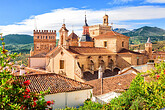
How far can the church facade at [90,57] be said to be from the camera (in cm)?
2261

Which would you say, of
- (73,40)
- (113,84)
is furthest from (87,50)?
(73,40)

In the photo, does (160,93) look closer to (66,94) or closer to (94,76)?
(66,94)

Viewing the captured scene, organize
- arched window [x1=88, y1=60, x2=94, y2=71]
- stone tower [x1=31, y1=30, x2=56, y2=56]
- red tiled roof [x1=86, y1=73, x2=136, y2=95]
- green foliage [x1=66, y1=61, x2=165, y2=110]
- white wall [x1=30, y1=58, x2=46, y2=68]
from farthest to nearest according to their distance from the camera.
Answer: stone tower [x1=31, y1=30, x2=56, y2=56] → white wall [x1=30, y1=58, x2=46, y2=68] → arched window [x1=88, y1=60, x2=94, y2=71] → red tiled roof [x1=86, y1=73, x2=136, y2=95] → green foliage [x1=66, y1=61, x2=165, y2=110]

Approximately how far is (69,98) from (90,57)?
1453 cm

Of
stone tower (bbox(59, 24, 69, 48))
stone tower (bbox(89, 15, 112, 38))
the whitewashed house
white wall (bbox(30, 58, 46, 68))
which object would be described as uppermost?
stone tower (bbox(89, 15, 112, 38))

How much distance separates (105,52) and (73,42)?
503 inches

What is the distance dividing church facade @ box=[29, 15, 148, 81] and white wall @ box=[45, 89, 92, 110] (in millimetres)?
10566

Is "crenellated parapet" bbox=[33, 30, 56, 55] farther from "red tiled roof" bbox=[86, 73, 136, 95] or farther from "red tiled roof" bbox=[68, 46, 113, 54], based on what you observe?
"red tiled roof" bbox=[86, 73, 136, 95]

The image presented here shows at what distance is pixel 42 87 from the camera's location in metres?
9.42

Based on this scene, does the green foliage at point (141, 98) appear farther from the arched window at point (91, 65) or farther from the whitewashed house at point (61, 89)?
the arched window at point (91, 65)

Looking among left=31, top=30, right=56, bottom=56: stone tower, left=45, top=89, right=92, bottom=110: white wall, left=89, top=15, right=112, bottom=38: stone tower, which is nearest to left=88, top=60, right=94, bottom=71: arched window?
left=89, top=15, right=112, bottom=38: stone tower

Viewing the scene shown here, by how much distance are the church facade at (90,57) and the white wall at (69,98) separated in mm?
10566

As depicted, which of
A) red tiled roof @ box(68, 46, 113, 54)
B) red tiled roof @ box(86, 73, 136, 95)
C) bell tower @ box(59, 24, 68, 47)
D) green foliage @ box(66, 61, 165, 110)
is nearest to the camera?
green foliage @ box(66, 61, 165, 110)

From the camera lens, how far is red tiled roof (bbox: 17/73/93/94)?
938cm
